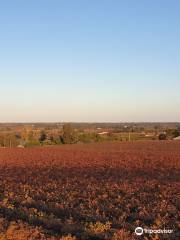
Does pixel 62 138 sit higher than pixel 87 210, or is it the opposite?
pixel 87 210

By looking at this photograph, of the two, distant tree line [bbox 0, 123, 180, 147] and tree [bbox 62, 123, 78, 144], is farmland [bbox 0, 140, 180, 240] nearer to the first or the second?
distant tree line [bbox 0, 123, 180, 147]

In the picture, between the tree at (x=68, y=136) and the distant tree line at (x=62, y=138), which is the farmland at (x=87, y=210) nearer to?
the distant tree line at (x=62, y=138)

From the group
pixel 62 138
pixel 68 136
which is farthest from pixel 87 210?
pixel 62 138

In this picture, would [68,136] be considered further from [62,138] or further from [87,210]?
[87,210]

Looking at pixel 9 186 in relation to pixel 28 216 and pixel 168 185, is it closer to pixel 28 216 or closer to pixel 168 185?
pixel 168 185

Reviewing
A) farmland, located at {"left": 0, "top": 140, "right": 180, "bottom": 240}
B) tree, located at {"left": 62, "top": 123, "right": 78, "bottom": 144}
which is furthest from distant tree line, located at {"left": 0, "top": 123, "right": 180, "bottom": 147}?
farmland, located at {"left": 0, "top": 140, "right": 180, "bottom": 240}

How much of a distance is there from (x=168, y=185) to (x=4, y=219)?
381 inches

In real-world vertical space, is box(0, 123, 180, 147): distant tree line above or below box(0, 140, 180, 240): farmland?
below

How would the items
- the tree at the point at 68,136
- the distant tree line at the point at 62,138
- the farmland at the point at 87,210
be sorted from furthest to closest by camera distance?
the tree at the point at 68,136, the distant tree line at the point at 62,138, the farmland at the point at 87,210

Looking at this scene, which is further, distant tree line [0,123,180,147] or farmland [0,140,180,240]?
distant tree line [0,123,180,147]

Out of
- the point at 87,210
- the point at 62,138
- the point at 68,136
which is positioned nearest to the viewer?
the point at 87,210

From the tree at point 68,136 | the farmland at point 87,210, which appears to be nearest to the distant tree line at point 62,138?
the tree at point 68,136

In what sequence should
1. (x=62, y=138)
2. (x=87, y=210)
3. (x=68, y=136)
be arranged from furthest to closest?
(x=62, y=138)
(x=68, y=136)
(x=87, y=210)

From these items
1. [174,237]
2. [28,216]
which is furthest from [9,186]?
[174,237]
